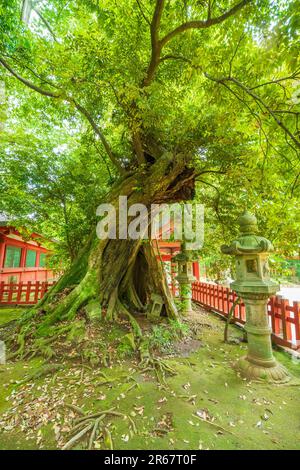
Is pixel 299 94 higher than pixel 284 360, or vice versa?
pixel 299 94

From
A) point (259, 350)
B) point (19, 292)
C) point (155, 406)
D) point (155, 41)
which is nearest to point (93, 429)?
point (155, 406)

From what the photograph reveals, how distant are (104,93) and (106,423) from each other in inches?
209

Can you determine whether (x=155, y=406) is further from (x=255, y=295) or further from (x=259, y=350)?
(x=255, y=295)

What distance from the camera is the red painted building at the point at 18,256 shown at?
9617 mm

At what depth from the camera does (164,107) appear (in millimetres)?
3895

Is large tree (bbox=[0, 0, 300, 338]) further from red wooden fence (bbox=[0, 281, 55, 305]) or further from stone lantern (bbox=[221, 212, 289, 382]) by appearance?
red wooden fence (bbox=[0, 281, 55, 305])

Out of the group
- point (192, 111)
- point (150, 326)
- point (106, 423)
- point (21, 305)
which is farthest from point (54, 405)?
point (21, 305)

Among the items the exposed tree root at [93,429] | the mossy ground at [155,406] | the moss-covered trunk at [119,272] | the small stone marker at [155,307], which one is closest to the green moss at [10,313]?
the moss-covered trunk at [119,272]

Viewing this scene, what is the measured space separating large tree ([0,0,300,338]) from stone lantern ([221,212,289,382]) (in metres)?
1.08

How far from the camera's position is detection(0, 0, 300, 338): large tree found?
254cm
